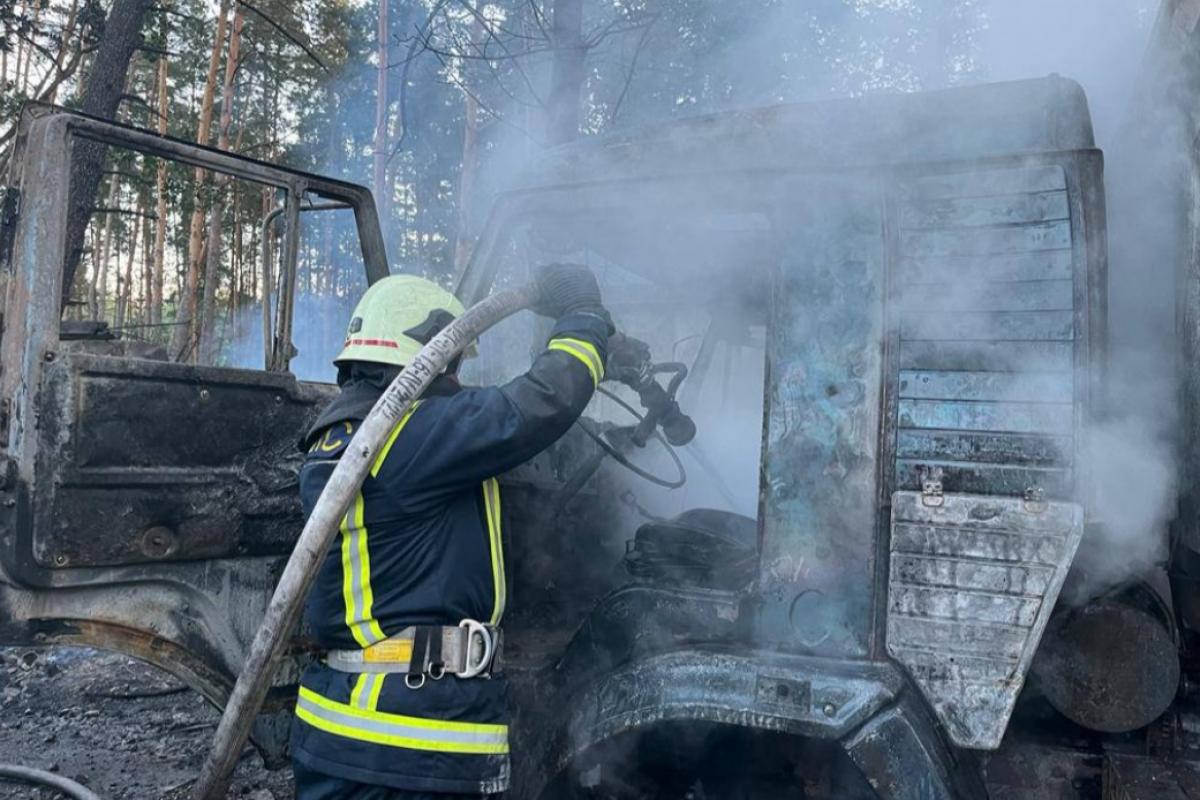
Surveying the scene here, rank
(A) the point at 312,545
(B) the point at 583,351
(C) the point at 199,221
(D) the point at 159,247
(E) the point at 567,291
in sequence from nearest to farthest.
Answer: (A) the point at 312,545, (B) the point at 583,351, (E) the point at 567,291, (C) the point at 199,221, (D) the point at 159,247

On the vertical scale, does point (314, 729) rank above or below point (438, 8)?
below

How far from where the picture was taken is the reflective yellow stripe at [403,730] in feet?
7.04

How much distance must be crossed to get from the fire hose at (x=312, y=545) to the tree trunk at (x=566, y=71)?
5.14 metres

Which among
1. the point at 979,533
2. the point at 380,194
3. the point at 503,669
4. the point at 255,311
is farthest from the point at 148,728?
the point at 255,311

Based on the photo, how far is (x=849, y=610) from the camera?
216 centimetres

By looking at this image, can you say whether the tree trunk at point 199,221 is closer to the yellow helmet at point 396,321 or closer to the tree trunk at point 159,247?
the tree trunk at point 159,247

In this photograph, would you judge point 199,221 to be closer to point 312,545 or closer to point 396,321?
point 396,321

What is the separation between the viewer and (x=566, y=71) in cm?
708

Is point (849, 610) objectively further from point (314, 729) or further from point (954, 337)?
point (314, 729)

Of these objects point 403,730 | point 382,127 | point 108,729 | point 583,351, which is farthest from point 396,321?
point 382,127

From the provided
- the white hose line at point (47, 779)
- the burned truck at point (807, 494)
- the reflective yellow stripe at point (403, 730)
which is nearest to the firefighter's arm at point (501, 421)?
the burned truck at point (807, 494)

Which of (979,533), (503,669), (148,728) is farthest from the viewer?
(148,728)

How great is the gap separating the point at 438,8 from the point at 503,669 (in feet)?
20.9

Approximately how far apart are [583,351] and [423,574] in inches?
28.8
